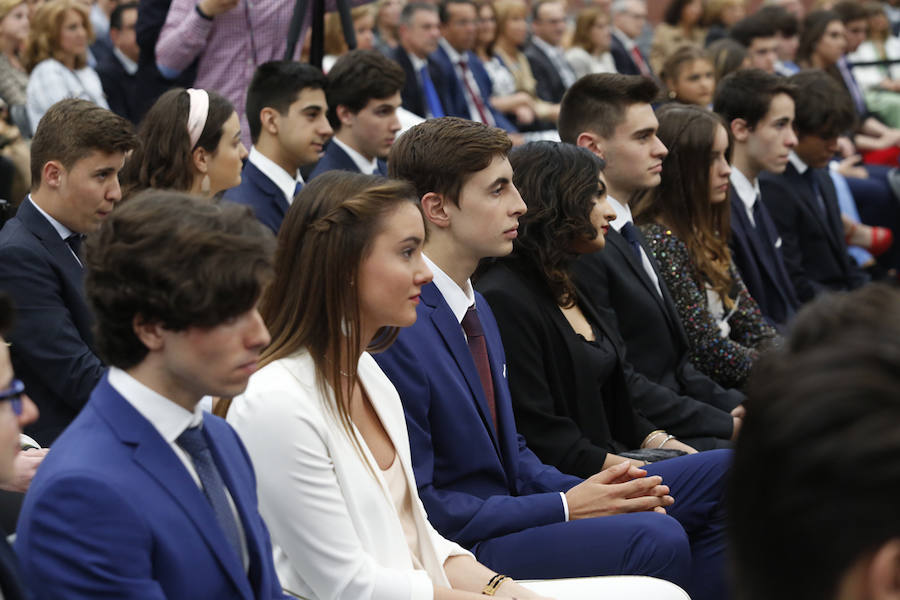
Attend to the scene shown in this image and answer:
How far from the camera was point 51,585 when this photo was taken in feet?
5.09

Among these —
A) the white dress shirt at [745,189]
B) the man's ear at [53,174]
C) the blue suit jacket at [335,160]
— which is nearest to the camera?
the man's ear at [53,174]

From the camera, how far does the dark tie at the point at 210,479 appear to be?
5.68 ft

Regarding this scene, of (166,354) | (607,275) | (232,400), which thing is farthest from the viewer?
(607,275)

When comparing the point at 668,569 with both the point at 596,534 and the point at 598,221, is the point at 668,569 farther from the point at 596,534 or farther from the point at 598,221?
the point at 598,221

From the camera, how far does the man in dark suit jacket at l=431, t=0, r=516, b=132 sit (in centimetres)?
739

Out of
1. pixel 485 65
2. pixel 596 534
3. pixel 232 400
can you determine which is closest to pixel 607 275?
pixel 596 534

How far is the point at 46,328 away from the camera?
294 cm

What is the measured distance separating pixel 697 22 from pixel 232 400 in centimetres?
835

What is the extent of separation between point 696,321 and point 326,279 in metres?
1.98

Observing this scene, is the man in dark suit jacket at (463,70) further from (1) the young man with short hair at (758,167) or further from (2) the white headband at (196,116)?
(2) the white headband at (196,116)

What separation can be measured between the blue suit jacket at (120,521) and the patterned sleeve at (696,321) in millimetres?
2354

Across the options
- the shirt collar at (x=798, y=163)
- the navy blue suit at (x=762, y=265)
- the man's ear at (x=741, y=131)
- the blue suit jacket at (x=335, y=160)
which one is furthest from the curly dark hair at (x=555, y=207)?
the shirt collar at (x=798, y=163)

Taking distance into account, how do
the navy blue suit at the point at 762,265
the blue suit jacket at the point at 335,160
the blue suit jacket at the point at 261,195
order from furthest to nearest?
the blue suit jacket at the point at 335,160 < the navy blue suit at the point at 762,265 < the blue suit jacket at the point at 261,195

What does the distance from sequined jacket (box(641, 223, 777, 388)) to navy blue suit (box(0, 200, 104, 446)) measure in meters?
1.86
